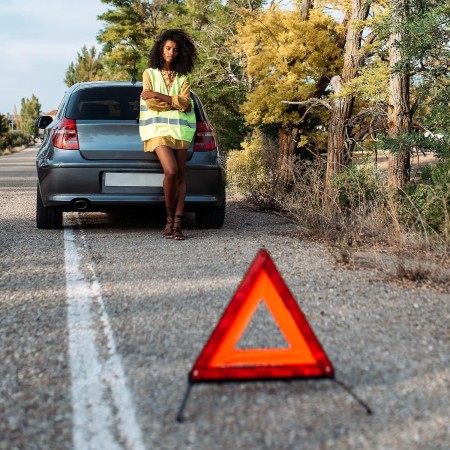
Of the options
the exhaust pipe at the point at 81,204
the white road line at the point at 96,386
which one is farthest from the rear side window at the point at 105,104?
the white road line at the point at 96,386

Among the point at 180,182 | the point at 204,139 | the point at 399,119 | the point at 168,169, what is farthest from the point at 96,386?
A: the point at 399,119

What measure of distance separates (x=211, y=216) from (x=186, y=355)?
496 cm

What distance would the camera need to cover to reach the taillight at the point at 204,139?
26.6ft

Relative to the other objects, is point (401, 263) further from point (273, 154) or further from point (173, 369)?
point (273, 154)

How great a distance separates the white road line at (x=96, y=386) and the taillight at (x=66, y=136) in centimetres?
309

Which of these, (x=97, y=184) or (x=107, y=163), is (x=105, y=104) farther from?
(x=97, y=184)

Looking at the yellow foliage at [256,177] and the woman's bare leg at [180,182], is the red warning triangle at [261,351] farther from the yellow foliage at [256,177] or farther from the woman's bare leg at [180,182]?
the yellow foliage at [256,177]

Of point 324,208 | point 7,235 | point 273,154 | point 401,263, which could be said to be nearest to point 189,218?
point 324,208

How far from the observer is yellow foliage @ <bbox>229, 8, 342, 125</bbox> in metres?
23.9

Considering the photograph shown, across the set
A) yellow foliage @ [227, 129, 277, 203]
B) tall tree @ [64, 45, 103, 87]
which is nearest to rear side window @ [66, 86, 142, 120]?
yellow foliage @ [227, 129, 277, 203]

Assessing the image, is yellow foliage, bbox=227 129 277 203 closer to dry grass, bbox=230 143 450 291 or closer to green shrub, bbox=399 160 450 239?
dry grass, bbox=230 143 450 291

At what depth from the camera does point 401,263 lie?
5793mm

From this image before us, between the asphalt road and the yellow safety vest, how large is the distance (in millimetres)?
1367

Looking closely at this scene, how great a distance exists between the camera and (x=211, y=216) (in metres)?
8.67
